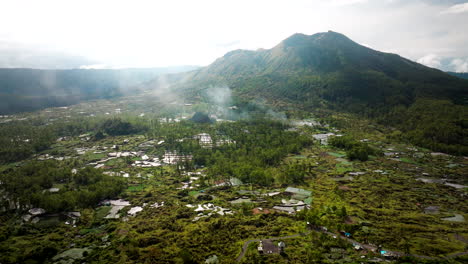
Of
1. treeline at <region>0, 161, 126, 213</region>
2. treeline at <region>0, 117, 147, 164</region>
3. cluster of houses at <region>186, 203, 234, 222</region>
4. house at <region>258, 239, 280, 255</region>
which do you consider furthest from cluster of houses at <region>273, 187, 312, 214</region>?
treeline at <region>0, 117, 147, 164</region>

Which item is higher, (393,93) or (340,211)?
(393,93)

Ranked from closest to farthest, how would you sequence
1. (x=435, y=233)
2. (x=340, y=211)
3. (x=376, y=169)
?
(x=435, y=233), (x=340, y=211), (x=376, y=169)

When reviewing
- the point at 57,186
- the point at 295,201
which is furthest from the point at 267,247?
the point at 57,186

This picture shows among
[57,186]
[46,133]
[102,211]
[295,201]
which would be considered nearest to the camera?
[102,211]

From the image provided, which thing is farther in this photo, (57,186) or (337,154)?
→ (337,154)

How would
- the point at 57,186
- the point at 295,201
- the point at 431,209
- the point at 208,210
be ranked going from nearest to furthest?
the point at 431,209
the point at 208,210
the point at 295,201
the point at 57,186

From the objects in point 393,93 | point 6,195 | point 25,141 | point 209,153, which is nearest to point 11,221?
point 6,195

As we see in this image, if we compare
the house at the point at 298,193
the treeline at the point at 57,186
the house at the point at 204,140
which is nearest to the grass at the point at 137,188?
the treeline at the point at 57,186

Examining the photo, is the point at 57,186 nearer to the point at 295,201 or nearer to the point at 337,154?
the point at 295,201

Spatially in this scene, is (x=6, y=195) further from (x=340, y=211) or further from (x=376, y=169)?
(x=376, y=169)
